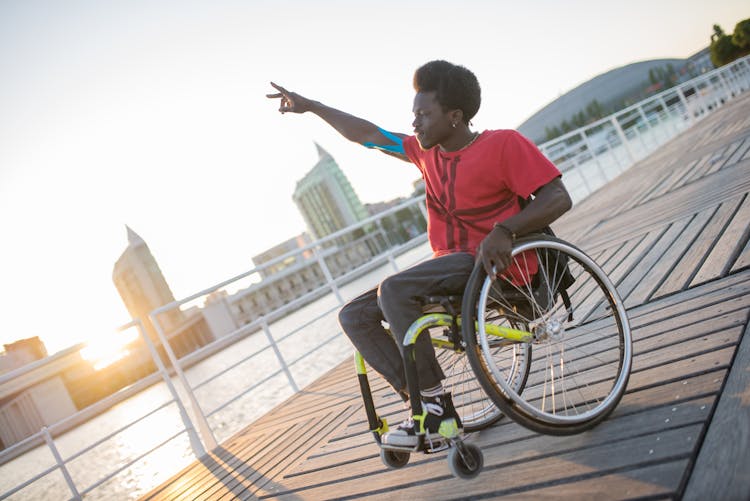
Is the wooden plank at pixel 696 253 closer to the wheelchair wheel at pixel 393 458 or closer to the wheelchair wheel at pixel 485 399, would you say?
the wheelchair wheel at pixel 485 399

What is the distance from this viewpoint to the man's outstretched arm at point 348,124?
5.30 feet

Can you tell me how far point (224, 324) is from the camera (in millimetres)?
67000

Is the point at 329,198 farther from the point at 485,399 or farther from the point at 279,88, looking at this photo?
the point at 485,399

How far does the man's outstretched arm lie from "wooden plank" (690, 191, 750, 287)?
1.23 metres

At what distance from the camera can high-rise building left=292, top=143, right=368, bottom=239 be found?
109312 mm

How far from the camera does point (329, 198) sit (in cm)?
11144

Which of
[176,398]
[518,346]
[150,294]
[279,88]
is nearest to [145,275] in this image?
[150,294]

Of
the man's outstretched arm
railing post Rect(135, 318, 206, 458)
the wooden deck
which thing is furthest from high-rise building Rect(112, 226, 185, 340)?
the man's outstretched arm

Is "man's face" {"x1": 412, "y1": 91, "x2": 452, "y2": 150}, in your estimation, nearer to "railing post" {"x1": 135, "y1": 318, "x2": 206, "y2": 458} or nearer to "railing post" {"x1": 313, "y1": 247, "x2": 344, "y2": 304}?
"railing post" {"x1": 135, "y1": 318, "x2": 206, "y2": 458}

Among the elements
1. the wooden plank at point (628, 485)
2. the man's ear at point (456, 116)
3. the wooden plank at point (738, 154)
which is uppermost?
the man's ear at point (456, 116)

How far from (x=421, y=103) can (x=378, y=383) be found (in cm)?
165

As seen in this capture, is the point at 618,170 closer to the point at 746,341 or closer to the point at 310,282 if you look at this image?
the point at 746,341

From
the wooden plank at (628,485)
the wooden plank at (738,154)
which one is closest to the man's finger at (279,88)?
the wooden plank at (628,485)

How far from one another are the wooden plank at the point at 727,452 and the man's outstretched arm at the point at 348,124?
1002 mm
